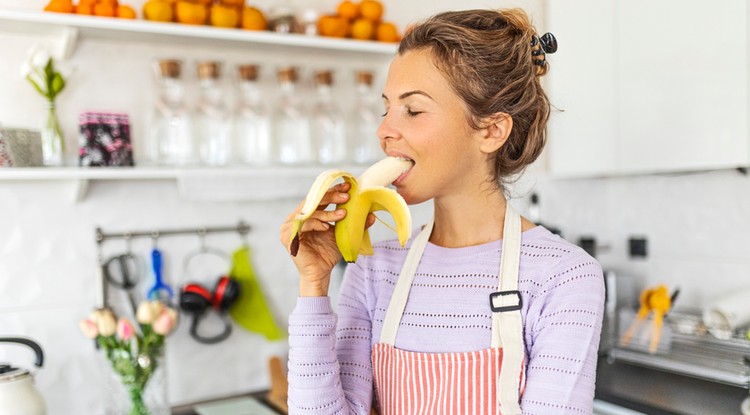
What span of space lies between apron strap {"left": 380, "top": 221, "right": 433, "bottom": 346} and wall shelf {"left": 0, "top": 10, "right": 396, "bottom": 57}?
0.85 metres

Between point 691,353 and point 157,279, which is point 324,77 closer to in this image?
point 157,279

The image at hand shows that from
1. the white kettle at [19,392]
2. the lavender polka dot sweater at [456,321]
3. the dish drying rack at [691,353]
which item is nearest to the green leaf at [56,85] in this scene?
the white kettle at [19,392]

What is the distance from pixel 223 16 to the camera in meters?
1.78

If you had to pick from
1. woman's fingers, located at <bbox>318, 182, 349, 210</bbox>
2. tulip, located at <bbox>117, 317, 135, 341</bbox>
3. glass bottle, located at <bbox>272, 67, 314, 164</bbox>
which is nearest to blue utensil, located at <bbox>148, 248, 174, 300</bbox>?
tulip, located at <bbox>117, 317, 135, 341</bbox>

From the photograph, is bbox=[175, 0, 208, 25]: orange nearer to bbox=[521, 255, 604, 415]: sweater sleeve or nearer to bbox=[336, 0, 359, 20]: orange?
bbox=[336, 0, 359, 20]: orange

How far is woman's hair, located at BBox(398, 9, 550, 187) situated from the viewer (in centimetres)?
106

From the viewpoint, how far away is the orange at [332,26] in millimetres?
1956

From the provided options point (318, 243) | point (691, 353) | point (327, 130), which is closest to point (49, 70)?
point (327, 130)

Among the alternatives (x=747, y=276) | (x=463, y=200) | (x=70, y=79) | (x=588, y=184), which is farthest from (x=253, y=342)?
(x=747, y=276)

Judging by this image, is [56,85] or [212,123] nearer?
[56,85]

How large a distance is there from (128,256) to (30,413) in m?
0.48

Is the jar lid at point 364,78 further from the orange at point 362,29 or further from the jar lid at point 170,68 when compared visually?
the jar lid at point 170,68

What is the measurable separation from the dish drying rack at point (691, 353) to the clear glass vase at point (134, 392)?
4.18ft

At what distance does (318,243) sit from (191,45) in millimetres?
1019
